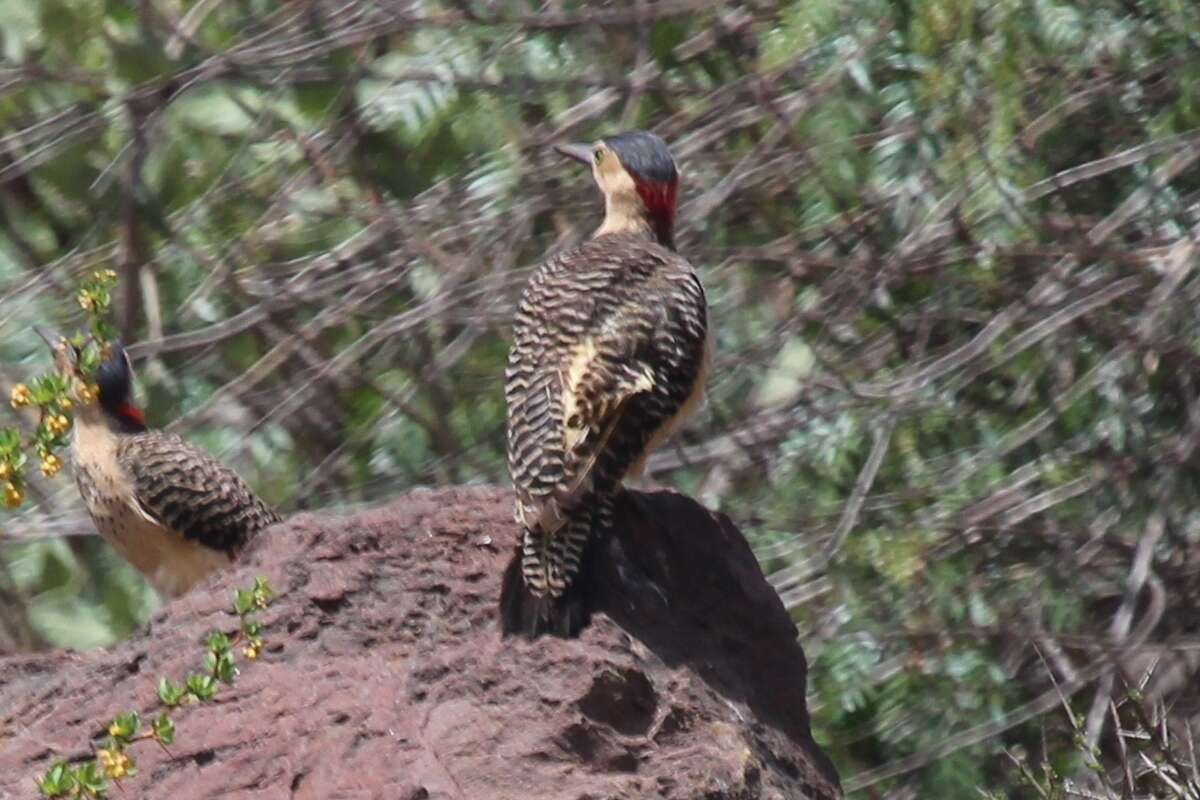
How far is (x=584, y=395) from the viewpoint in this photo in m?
7.01

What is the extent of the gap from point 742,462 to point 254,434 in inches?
78.3

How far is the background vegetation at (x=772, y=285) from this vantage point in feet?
30.5

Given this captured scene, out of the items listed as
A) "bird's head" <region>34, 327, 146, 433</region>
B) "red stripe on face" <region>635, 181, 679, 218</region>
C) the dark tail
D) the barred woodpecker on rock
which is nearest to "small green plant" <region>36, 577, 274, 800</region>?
the dark tail

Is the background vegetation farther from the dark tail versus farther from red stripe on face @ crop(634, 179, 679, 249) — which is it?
the dark tail

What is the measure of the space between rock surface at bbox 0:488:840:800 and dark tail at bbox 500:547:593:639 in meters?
0.05

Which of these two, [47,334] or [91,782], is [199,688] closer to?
[91,782]

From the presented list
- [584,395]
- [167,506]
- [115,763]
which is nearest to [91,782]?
[115,763]

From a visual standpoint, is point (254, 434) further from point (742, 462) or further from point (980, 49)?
point (980, 49)

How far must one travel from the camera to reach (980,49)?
29.1ft

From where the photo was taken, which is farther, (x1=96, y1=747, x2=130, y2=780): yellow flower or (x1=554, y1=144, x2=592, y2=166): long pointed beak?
(x1=554, y1=144, x2=592, y2=166): long pointed beak

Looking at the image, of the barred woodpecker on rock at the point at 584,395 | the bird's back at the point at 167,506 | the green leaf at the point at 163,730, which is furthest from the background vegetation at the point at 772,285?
the green leaf at the point at 163,730

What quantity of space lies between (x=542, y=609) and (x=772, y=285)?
401cm

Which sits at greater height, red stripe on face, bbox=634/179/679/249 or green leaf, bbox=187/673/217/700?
green leaf, bbox=187/673/217/700

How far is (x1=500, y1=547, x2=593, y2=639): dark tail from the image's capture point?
6160 mm
